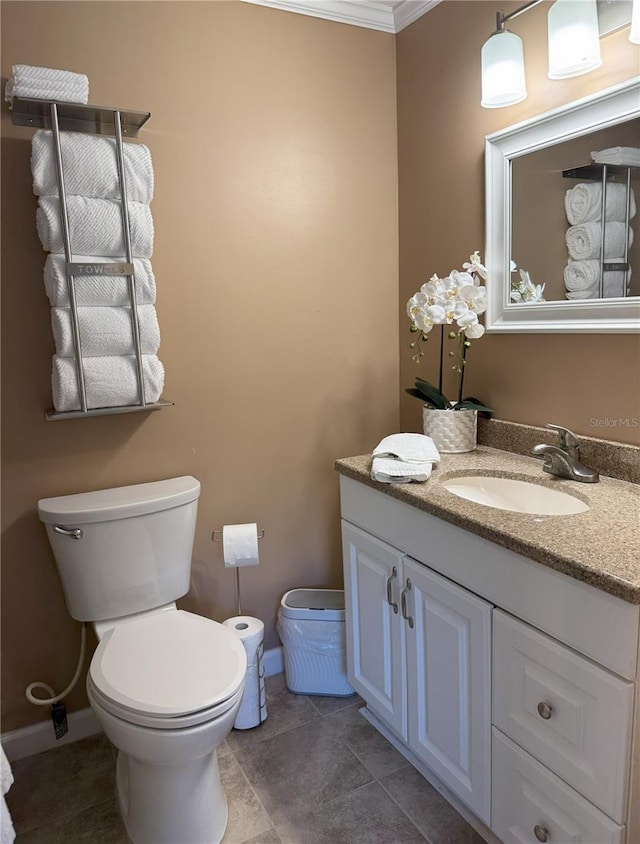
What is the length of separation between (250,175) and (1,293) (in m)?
0.87

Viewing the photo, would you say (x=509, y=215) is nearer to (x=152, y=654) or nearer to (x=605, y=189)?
(x=605, y=189)

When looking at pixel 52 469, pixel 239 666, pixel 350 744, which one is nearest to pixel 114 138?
pixel 52 469

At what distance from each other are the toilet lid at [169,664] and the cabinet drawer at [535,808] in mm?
638

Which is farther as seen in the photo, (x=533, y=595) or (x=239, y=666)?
(x=239, y=666)

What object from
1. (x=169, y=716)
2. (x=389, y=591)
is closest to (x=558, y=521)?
(x=389, y=591)

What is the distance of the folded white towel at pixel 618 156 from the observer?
143cm

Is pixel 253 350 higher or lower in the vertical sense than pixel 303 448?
higher

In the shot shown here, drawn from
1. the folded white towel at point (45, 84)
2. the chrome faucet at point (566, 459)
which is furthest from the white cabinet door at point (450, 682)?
the folded white towel at point (45, 84)

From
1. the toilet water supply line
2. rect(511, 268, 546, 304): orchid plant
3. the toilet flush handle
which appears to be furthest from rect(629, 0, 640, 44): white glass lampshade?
the toilet water supply line

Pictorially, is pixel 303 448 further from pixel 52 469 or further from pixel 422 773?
pixel 422 773

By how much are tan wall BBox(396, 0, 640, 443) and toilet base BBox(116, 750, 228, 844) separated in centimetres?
135

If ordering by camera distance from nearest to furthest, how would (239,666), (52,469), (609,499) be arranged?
1. (609,499)
2. (239,666)
3. (52,469)

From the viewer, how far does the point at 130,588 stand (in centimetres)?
178

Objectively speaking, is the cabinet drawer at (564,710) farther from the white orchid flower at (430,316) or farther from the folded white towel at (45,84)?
the folded white towel at (45,84)
